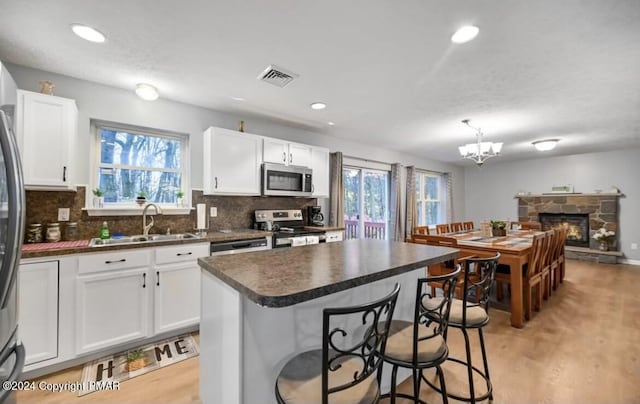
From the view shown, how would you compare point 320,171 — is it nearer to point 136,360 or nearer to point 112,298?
point 112,298

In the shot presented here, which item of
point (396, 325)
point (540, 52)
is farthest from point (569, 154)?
point (396, 325)

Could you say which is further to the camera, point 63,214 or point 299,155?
point 299,155

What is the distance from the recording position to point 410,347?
4.20 ft

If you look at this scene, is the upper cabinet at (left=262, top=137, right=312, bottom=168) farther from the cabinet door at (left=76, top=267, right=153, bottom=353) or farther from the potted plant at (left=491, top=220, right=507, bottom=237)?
the potted plant at (left=491, top=220, right=507, bottom=237)

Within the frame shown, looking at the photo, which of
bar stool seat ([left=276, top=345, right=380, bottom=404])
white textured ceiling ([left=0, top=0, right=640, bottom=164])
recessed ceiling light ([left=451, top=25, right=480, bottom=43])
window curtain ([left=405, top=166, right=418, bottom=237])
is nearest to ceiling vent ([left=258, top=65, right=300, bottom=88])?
white textured ceiling ([left=0, top=0, right=640, bottom=164])

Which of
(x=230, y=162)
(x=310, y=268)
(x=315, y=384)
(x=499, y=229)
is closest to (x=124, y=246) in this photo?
(x=230, y=162)

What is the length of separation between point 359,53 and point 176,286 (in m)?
2.54

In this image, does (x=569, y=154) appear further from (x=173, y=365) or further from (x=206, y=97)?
Answer: (x=173, y=365)

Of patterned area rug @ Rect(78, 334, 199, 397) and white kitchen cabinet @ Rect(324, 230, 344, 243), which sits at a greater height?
white kitchen cabinet @ Rect(324, 230, 344, 243)

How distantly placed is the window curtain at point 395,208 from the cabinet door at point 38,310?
4.85 metres

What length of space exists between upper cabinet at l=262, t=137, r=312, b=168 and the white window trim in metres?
0.92

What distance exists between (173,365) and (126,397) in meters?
0.36

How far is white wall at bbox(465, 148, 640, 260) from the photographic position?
5594 mm

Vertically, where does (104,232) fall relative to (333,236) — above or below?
above
